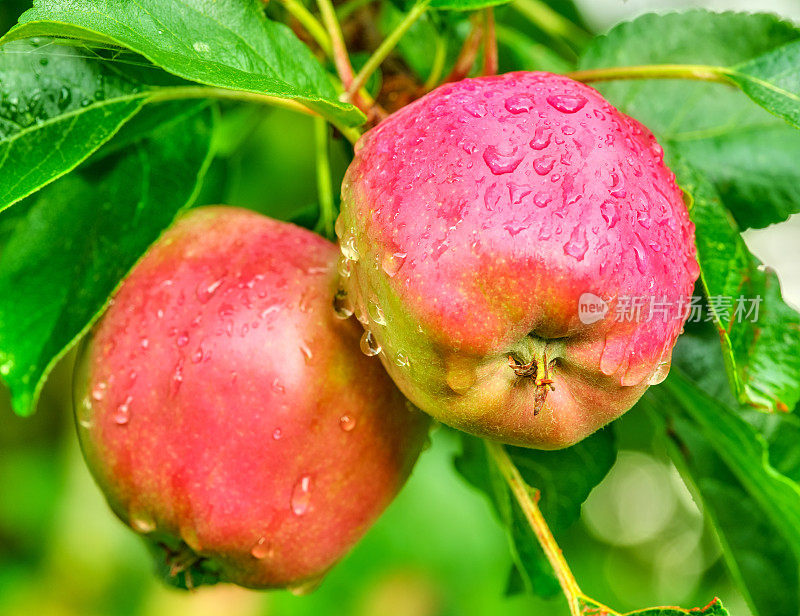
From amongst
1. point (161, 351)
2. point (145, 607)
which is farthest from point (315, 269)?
point (145, 607)

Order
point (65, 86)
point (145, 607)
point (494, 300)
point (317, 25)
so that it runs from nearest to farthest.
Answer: point (494, 300)
point (65, 86)
point (317, 25)
point (145, 607)

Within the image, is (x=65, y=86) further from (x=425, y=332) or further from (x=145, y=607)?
(x=145, y=607)

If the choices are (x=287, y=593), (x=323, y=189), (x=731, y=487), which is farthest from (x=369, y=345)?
(x=287, y=593)

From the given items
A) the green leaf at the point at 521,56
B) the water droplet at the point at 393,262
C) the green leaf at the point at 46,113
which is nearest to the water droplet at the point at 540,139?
the water droplet at the point at 393,262

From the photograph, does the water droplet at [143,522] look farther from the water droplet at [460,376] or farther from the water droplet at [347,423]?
the water droplet at [460,376]

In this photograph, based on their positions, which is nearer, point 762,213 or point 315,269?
point 315,269

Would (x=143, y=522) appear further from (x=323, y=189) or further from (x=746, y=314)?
(x=746, y=314)

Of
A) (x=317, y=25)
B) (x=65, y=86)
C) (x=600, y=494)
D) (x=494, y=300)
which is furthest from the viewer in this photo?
(x=600, y=494)

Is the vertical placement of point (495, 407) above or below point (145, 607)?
above
